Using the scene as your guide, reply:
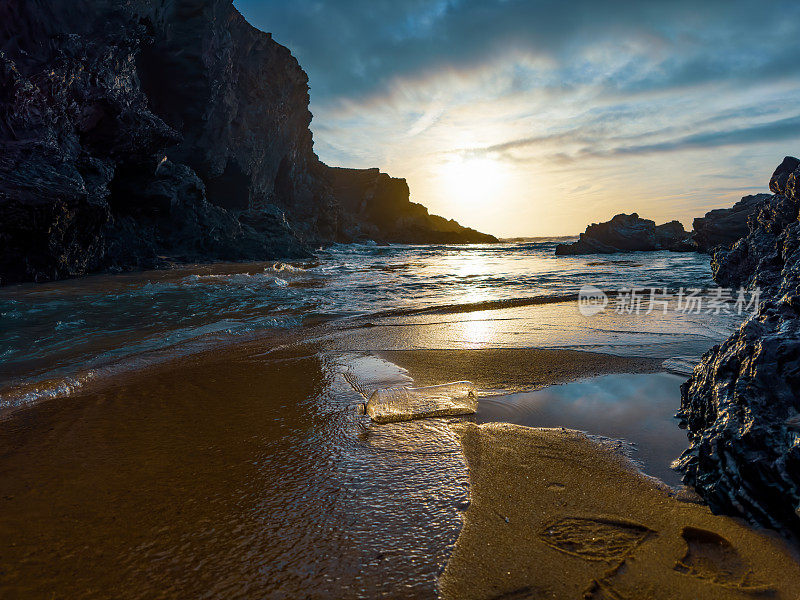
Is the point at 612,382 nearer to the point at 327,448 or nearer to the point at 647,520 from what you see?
the point at 647,520

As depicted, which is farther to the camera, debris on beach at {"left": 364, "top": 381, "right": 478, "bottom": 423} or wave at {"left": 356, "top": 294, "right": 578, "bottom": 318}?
wave at {"left": 356, "top": 294, "right": 578, "bottom": 318}

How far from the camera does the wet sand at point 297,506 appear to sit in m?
1.30

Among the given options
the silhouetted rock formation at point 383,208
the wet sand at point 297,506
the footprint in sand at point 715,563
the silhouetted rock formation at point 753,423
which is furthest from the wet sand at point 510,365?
the silhouetted rock formation at point 383,208

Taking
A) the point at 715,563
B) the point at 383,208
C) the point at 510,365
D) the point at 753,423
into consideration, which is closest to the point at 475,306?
the point at 510,365

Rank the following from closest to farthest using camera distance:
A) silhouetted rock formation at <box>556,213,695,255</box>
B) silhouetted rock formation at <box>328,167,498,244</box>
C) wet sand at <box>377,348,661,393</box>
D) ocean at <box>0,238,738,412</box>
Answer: wet sand at <box>377,348,661,393</box>
ocean at <box>0,238,738,412</box>
silhouetted rock formation at <box>556,213,695,255</box>
silhouetted rock formation at <box>328,167,498,244</box>

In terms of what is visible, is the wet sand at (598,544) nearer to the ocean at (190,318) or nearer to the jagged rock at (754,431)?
the jagged rock at (754,431)

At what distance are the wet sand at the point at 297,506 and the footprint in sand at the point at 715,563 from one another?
0.02 metres

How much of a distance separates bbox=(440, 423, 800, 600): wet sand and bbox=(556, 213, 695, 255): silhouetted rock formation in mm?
38156

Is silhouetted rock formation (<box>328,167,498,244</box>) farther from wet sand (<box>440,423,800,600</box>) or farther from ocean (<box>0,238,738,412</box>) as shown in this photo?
wet sand (<box>440,423,800,600</box>)

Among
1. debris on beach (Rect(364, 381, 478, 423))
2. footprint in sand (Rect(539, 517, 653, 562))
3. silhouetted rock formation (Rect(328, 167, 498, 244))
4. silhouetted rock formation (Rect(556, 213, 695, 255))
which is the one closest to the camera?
footprint in sand (Rect(539, 517, 653, 562))

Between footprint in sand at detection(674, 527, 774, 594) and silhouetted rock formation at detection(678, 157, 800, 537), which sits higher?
silhouetted rock formation at detection(678, 157, 800, 537)

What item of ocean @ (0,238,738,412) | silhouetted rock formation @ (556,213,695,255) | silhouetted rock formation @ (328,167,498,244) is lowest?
ocean @ (0,238,738,412)

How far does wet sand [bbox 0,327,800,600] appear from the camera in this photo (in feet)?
4.27

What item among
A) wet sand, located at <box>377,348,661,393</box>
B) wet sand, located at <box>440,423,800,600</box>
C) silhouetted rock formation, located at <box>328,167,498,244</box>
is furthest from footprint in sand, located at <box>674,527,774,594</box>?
silhouetted rock formation, located at <box>328,167,498,244</box>
